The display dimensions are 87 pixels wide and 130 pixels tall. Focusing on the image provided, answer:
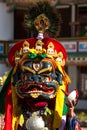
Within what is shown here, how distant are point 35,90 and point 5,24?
16278mm

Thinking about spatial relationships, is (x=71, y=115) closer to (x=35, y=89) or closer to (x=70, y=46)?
(x=35, y=89)

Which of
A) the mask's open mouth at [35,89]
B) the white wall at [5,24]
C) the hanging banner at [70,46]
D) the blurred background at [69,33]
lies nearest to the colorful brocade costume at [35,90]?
the mask's open mouth at [35,89]

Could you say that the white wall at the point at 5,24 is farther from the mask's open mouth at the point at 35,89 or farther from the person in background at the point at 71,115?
the person in background at the point at 71,115

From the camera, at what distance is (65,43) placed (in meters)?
20.0

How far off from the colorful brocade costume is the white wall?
15.7m

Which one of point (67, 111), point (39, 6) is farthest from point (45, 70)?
point (39, 6)

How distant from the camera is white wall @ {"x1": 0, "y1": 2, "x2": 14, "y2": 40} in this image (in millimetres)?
21875

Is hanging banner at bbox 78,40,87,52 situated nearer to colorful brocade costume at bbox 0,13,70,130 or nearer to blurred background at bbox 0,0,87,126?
blurred background at bbox 0,0,87,126

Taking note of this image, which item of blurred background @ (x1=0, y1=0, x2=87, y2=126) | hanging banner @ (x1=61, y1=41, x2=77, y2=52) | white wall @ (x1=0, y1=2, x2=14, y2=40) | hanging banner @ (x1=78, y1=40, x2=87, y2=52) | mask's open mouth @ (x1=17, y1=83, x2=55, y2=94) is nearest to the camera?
mask's open mouth @ (x1=17, y1=83, x2=55, y2=94)

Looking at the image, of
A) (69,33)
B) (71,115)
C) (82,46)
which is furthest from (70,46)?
(71,115)

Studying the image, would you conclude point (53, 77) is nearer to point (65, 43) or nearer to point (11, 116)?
point (11, 116)

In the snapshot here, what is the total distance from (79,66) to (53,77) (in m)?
15.2

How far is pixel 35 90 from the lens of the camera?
5980 millimetres

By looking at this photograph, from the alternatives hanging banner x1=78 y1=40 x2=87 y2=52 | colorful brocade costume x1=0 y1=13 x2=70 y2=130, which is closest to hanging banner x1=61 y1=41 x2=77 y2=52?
hanging banner x1=78 y1=40 x2=87 y2=52
